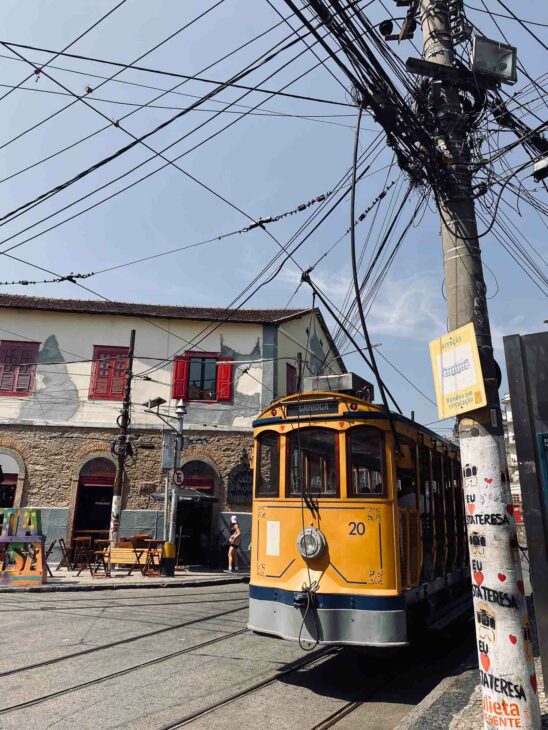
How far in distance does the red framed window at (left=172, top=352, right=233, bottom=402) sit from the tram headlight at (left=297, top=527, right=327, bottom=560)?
1445 cm

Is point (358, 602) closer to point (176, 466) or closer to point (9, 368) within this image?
point (176, 466)

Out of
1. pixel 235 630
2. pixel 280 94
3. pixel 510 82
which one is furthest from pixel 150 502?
pixel 510 82

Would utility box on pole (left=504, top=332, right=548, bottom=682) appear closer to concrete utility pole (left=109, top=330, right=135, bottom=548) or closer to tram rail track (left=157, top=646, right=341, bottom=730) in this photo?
tram rail track (left=157, top=646, right=341, bottom=730)

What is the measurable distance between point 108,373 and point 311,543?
52.7ft

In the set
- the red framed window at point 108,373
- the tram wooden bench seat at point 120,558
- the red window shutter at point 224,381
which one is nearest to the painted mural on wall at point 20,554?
the tram wooden bench seat at point 120,558

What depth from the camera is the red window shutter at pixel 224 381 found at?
20766mm

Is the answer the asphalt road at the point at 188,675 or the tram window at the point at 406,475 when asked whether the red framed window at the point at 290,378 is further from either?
the tram window at the point at 406,475

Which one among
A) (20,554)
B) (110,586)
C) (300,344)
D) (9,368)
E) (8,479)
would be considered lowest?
(110,586)

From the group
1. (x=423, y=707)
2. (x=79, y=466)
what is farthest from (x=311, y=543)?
(x=79, y=466)

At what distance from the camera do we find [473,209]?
216 inches

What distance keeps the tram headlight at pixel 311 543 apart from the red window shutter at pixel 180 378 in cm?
1465

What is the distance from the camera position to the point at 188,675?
620cm

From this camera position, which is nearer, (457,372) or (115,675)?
(457,372)

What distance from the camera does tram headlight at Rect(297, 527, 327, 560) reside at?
634cm
